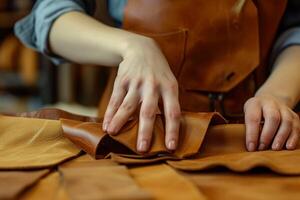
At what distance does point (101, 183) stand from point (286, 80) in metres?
0.49

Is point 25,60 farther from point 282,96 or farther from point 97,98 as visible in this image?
point 282,96

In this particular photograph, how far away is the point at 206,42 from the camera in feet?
3.29

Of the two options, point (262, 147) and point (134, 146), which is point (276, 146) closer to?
point (262, 147)

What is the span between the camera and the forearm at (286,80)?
901 millimetres

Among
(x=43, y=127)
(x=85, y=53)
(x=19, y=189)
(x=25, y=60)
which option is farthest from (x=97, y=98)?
(x=19, y=189)

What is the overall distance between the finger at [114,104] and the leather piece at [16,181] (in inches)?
5.0

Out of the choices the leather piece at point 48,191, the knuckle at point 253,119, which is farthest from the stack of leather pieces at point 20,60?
the leather piece at point 48,191

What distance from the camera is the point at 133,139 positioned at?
2.30 feet

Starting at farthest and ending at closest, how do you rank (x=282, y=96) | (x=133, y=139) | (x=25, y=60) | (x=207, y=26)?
(x=25, y=60)
(x=207, y=26)
(x=282, y=96)
(x=133, y=139)

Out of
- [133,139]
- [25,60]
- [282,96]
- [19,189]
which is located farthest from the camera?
[25,60]

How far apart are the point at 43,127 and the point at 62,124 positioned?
3cm

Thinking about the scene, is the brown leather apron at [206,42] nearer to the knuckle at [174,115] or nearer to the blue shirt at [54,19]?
the blue shirt at [54,19]

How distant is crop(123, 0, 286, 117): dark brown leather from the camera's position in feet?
3.29

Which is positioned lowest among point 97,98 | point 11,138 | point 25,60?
point 97,98
